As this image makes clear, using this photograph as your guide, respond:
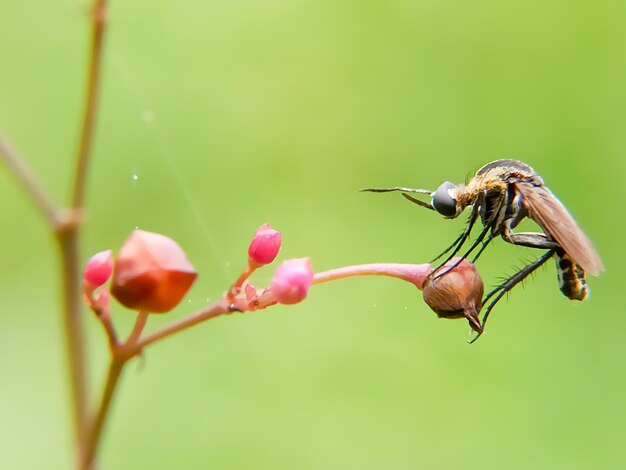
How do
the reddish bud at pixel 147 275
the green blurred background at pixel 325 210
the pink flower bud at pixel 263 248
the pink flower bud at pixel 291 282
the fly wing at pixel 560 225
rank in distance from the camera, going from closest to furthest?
1. the reddish bud at pixel 147 275
2. the pink flower bud at pixel 291 282
3. the pink flower bud at pixel 263 248
4. the fly wing at pixel 560 225
5. the green blurred background at pixel 325 210

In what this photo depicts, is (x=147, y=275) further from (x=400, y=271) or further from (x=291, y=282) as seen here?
(x=400, y=271)

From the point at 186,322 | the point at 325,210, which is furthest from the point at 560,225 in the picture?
the point at 325,210

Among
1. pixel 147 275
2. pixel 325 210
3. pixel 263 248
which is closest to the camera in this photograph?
pixel 147 275

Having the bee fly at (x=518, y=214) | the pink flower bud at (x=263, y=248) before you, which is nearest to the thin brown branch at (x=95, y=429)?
the pink flower bud at (x=263, y=248)

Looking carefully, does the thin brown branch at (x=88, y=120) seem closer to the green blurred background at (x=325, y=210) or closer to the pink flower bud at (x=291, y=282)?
the pink flower bud at (x=291, y=282)

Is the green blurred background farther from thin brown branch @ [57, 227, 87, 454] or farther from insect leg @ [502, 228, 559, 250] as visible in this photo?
thin brown branch @ [57, 227, 87, 454]

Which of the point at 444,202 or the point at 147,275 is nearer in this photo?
the point at 147,275
